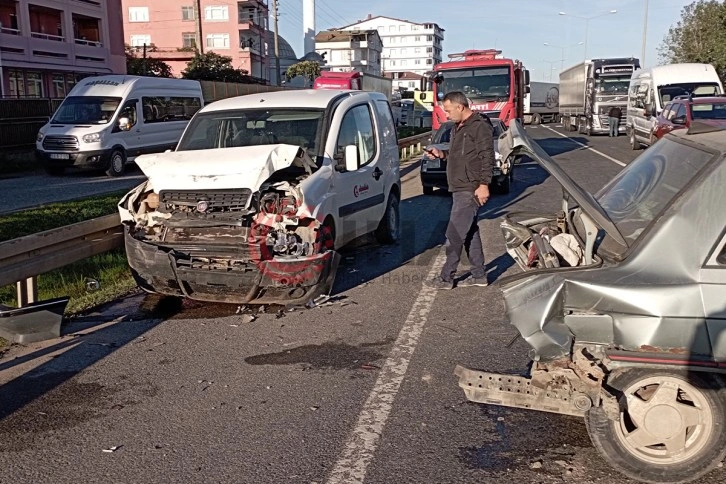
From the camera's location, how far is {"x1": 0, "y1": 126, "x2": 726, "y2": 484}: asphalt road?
12.4 ft

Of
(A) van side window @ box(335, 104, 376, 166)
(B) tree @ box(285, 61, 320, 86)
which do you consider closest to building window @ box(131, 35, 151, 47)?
(B) tree @ box(285, 61, 320, 86)

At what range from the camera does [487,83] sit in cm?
2166

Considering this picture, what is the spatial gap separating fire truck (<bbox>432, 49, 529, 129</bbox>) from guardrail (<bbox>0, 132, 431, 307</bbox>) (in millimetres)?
15159

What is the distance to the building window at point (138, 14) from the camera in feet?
228

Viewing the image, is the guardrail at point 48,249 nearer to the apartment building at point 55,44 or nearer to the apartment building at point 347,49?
the apartment building at point 55,44

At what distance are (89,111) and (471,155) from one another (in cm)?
1588

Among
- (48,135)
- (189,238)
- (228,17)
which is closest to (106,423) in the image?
(189,238)

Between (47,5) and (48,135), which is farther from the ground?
(47,5)

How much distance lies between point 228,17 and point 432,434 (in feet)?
223

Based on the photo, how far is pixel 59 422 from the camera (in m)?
4.41

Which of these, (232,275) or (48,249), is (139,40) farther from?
(232,275)

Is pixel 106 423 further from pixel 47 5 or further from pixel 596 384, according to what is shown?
pixel 47 5


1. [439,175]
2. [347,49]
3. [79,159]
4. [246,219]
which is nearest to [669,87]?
[439,175]

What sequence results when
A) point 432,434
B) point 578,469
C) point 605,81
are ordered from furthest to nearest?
point 605,81 → point 432,434 → point 578,469
